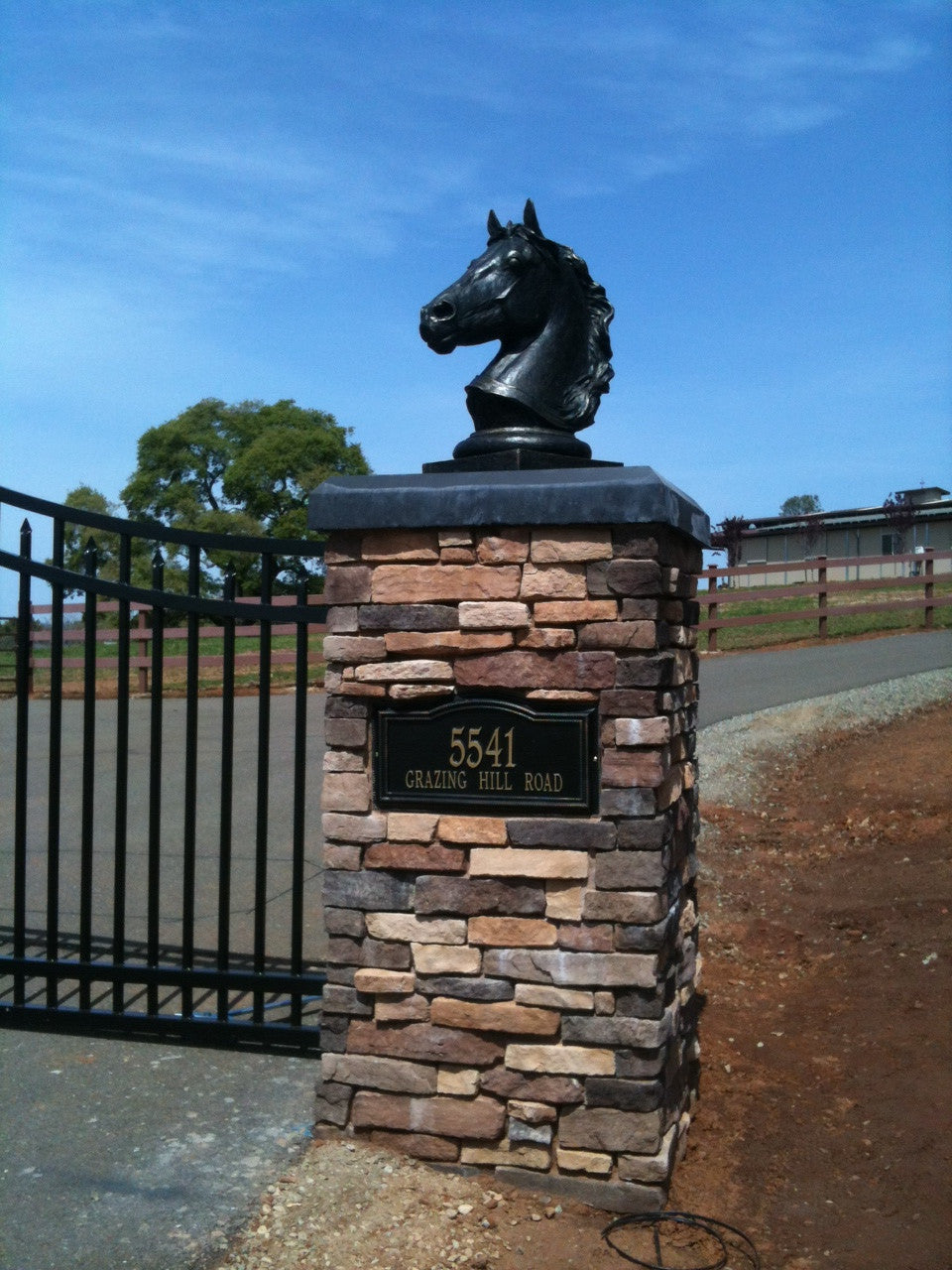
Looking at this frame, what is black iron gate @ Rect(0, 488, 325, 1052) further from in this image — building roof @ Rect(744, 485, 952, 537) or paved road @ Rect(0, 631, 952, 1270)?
building roof @ Rect(744, 485, 952, 537)

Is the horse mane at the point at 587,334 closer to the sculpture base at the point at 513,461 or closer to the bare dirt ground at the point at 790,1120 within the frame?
the sculpture base at the point at 513,461

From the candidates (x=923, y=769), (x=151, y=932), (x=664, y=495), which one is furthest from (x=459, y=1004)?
(x=923, y=769)

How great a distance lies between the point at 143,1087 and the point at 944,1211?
8.58 feet

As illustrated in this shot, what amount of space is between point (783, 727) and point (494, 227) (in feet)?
24.6

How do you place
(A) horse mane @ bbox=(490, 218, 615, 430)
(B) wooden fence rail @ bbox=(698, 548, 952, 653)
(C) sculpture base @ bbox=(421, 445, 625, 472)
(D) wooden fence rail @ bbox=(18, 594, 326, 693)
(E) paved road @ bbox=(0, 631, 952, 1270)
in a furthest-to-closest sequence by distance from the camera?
(B) wooden fence rail @ bbox=(698, 548, 952, 653) < (D) wooden fence rail @ bbox=(18, 594, 326, 693) < (A) horse mane @ bbox=(490, 218, 615, 430) < (C) sculpture base @ bbox=(421, 445, 625, 472) < (E) paved road @ bbox=(0, 631, 952, 1270)

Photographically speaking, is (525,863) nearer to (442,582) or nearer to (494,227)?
(442,582)

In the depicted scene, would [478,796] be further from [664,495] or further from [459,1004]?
[664,495]

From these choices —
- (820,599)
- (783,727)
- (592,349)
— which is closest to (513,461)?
(592,349)

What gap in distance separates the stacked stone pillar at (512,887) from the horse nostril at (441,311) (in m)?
0.86

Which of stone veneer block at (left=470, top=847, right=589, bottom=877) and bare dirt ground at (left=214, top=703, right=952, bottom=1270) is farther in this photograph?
stone veneer block at (left=470, top=847, right=589, bottom=877)

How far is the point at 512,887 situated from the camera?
3.38 metres

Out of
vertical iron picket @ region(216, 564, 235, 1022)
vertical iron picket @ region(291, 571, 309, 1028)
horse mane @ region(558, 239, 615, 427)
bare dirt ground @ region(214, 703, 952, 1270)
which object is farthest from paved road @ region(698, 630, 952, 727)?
vertical iron picket @ region(216, 564, 235, 1022)

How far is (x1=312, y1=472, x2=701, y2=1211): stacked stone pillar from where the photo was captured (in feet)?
10.8

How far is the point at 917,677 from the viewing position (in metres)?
12.3
